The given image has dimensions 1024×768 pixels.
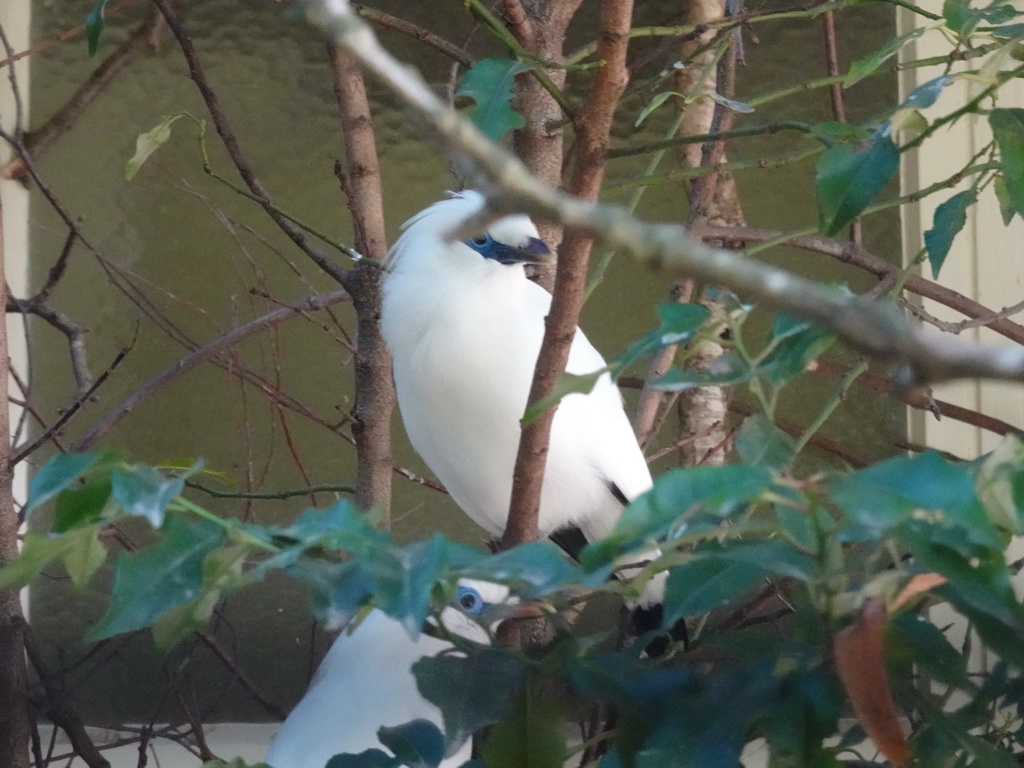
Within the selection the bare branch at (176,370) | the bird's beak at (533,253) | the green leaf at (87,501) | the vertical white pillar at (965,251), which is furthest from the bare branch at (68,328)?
the vertical white pillar at (965,251)

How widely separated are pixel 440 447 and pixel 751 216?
2.32ft

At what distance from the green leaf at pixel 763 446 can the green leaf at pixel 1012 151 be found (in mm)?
226

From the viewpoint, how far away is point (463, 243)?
1373mm

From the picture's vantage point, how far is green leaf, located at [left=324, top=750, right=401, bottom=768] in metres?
0.60

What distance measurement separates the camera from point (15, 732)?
109 centimetres

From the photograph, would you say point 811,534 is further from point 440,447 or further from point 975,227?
point 975,227

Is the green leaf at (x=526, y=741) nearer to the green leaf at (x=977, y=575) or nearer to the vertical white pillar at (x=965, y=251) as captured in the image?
the green leaf at (x=977, y=575)

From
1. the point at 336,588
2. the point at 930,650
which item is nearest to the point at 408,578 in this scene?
the point at 336,588

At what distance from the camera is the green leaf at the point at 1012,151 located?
69 cm

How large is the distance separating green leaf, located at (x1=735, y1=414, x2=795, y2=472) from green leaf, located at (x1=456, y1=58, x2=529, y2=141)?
235 millimetres

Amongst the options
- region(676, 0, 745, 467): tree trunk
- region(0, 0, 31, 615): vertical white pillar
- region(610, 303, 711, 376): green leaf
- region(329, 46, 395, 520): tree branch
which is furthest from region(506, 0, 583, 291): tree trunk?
region(0, 0, 31, 615): vertical white pillar

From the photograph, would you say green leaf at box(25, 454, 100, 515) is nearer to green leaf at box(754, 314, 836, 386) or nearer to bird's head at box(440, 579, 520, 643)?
green leaf at box(754, 314, 836, 386)

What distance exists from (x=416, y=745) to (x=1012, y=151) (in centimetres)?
49

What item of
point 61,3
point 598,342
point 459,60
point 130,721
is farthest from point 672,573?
point 61,3
